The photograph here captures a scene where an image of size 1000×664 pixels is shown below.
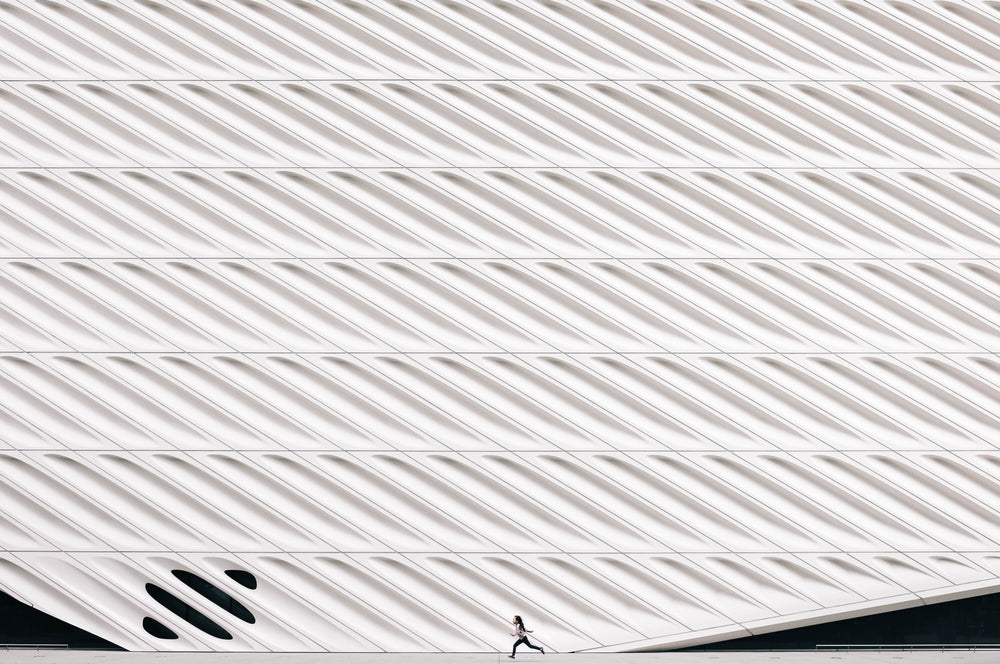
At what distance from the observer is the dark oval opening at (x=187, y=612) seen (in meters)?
13.4

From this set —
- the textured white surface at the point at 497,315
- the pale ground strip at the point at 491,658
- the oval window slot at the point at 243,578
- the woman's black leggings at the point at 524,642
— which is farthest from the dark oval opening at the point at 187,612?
the woman's black leggings at the point at 524,642

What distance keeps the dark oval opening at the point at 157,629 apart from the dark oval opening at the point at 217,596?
2.72 ft

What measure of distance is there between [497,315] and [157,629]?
7804 mm

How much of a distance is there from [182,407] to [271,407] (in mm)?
1508

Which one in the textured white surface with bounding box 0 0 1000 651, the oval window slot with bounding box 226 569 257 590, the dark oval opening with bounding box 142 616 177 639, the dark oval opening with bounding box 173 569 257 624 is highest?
the textured white surface with bounding box 0 0 1000 651

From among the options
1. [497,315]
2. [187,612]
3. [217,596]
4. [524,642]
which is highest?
[497,315]

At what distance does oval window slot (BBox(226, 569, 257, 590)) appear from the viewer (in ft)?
44.0

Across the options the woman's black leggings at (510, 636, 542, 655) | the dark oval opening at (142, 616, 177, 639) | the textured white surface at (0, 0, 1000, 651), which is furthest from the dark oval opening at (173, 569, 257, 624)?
the woman's black leggings at (510, 636, 542, 655)

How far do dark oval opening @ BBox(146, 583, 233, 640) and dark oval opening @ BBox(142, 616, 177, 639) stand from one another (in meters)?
0.33

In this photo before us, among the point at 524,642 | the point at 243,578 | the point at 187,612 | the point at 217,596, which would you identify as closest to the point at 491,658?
the point at 524,642

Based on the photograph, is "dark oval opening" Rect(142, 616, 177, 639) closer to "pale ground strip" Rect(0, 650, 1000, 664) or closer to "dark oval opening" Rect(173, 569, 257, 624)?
"pale ground strip" Rect(0, 650, 1000, 664)

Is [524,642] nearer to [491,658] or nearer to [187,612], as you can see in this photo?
[491,658]

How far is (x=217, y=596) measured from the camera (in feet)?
43.9

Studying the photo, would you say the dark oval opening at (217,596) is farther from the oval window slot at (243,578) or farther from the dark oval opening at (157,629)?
the dark oval opening at (157,629)
